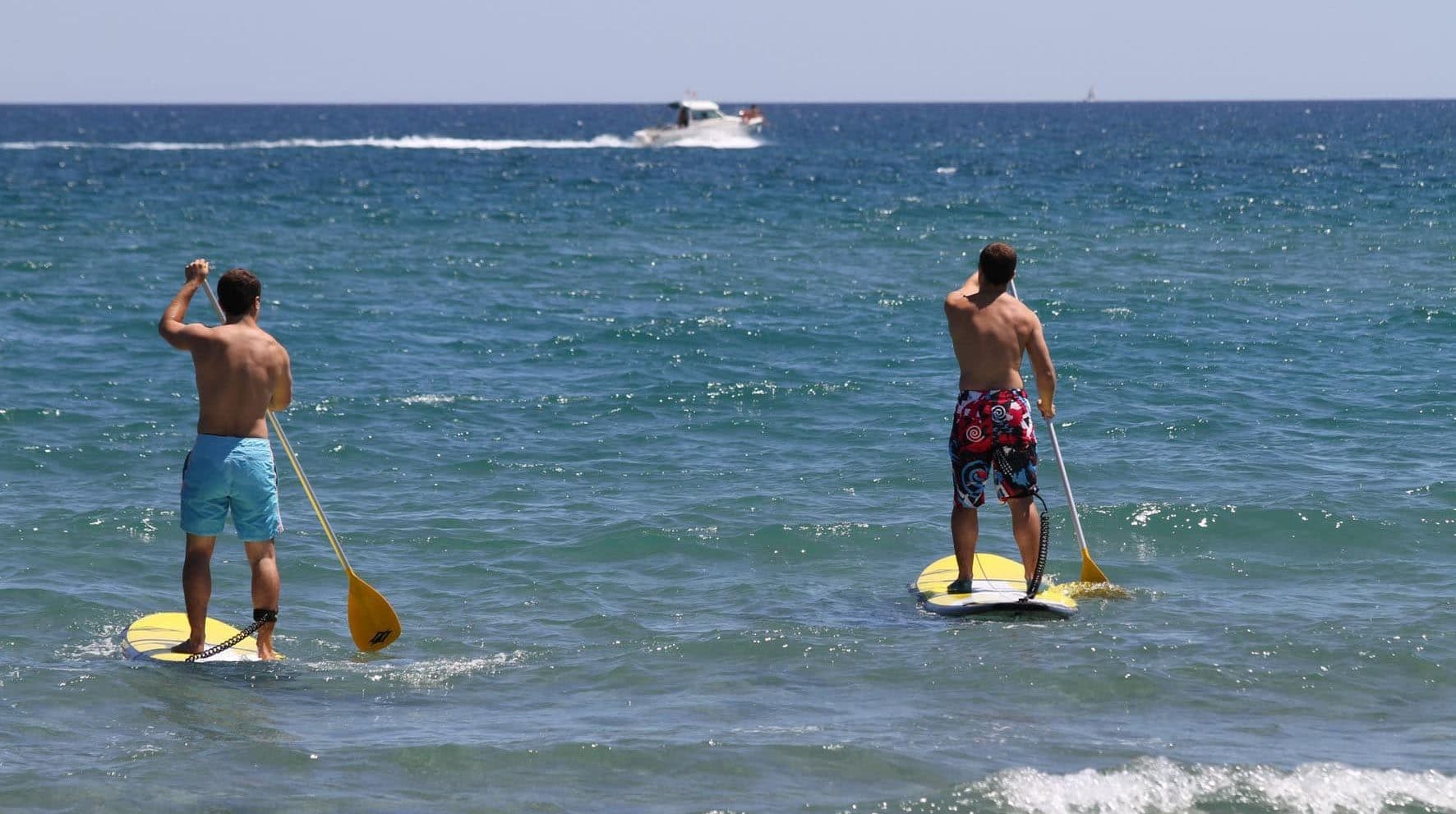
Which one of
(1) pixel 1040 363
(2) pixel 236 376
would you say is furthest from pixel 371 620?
(1) pixel 1040 363

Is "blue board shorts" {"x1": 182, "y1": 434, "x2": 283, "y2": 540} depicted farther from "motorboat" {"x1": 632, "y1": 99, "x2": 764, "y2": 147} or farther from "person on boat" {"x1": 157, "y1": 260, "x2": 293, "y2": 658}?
"motorboat" {"x1": 632, "y1": 99, "x2": 764, "y2": 147}

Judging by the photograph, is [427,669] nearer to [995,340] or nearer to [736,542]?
[736,542]

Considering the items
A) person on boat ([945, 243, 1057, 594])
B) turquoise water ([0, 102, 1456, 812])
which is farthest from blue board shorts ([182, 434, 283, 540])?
person on boat ([945, 243, 1057, 594])

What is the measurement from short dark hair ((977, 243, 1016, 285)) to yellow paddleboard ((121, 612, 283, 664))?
3789mm

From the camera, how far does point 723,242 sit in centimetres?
2920

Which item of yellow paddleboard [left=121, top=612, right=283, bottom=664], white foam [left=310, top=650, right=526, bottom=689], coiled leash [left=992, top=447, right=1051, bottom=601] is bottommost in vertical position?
white foam [left=310, top=650, right=526, bottom=689]

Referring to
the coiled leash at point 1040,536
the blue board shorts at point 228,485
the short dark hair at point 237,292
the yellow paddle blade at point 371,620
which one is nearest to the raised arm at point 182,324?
the short dark hair at point 237,292

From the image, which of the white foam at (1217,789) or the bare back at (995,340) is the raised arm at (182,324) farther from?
the white foam at (1217,789)

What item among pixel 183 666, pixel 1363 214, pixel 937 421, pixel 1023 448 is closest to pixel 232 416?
pixel 183 666

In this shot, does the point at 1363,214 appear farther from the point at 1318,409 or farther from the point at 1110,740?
the point at 1110,740

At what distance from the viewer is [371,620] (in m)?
7.46

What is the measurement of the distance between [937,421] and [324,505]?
5.07 meters

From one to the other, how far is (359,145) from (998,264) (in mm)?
76840

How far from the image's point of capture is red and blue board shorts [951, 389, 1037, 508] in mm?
7750
